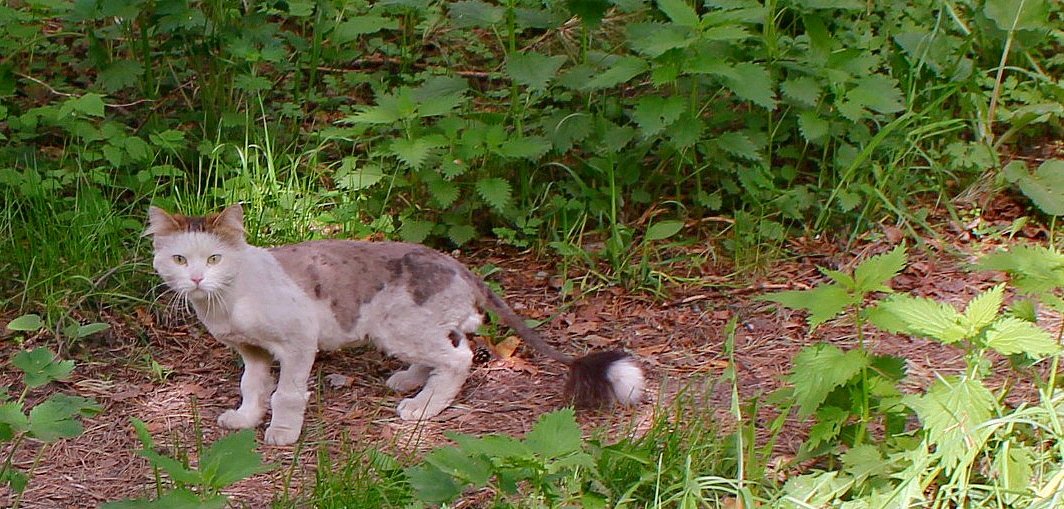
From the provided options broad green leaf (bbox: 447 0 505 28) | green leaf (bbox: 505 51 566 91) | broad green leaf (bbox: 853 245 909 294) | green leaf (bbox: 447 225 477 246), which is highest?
broad green leaf (bbox: 447 0 505 28)

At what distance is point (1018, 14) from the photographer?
519 centimetres

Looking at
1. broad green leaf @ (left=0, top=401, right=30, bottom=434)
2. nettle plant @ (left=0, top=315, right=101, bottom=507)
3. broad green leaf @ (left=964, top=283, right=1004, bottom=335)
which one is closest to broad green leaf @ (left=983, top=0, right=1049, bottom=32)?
broad green leaf @ (left=964, top=283, right=1004, bottom=335)

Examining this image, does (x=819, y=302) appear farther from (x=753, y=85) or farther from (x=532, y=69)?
(x=532, y=69)

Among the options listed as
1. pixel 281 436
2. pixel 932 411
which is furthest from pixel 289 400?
pixel 932 411

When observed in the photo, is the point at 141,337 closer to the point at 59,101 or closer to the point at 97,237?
the point at 97,237

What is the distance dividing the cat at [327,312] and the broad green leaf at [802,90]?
144cm

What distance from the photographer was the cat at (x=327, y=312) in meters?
3.87

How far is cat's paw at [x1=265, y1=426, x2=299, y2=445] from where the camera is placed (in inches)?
153

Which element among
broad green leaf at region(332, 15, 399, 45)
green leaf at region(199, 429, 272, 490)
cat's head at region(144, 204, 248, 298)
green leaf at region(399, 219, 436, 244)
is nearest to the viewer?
green leaf at region(199, 429, 272, 490)

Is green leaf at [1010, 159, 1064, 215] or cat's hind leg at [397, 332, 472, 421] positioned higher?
green leaf at [1010, 159, 1064, 215]

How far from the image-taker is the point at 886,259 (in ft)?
11.0

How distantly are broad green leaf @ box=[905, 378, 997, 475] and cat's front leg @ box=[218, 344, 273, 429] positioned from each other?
2.11 meters

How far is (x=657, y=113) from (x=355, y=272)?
52.4 inches

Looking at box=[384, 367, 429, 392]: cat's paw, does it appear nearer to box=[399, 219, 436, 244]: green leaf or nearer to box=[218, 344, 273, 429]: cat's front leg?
box=[218, 344, 273, 429]: cat's front leg
